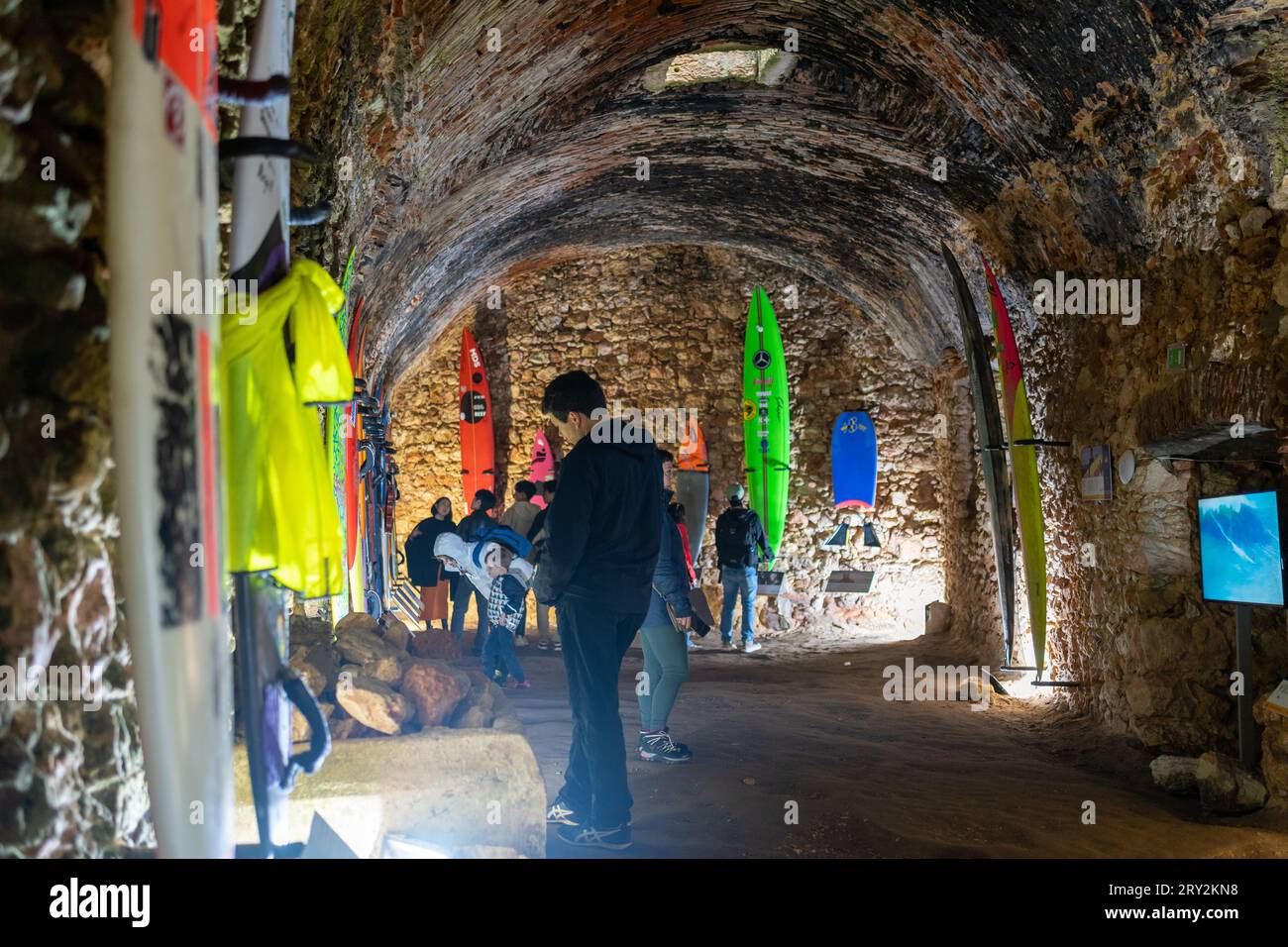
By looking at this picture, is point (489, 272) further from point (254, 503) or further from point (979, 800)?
point (254, 503)

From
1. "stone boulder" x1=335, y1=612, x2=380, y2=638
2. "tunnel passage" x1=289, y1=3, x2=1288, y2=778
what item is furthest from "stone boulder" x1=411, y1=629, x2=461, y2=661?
"tunnel passage" x1=289, y1=3, x2=1288, y2=778

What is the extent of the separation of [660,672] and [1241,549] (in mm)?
2201

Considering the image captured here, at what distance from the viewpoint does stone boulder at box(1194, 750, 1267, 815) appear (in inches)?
144

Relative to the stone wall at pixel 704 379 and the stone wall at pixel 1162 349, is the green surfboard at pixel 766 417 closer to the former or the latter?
the stone wall at pixel 704 379

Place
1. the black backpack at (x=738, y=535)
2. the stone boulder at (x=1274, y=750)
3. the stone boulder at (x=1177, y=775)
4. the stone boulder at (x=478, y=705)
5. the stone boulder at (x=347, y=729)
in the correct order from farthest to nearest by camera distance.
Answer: the black backpack at (x=738, y=535), the stone boulder at (x=1177, y=775), the stone boulder at (x=1274, y=750), the stone boulder at (x=478, y=705), the stone boulder at (x=347, y=729)

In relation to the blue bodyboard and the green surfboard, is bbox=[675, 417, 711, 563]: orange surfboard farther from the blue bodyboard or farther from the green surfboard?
the blue bodyboard

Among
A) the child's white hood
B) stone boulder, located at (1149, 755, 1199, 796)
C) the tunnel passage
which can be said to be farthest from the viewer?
the child's white hood

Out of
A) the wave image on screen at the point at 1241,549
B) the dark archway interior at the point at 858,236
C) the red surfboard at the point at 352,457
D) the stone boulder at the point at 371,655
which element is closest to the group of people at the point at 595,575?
the dark archway interior at the point at 858,236

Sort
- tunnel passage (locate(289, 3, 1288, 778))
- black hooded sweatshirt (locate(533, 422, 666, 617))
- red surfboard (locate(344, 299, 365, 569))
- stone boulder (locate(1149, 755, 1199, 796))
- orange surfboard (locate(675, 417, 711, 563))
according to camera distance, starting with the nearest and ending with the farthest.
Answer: black hooded sweatshirt (locate(533, 422, 666, 617)) < tunnel passage (locate(289, 3, 1288, 778)) < stone boulder (locate(1149, 755, 1199, 796)) < red surfboard (locate(344, 299, 365, 569)) < orange surfboard (locate(675, 417, 711, 563))

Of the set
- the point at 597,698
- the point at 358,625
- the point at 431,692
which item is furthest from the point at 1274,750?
the point at 358,625

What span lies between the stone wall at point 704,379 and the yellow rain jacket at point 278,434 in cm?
752

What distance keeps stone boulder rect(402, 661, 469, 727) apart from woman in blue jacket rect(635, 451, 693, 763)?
31.4 inches

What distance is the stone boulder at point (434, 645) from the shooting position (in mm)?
4070

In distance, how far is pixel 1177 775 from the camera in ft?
13.1
